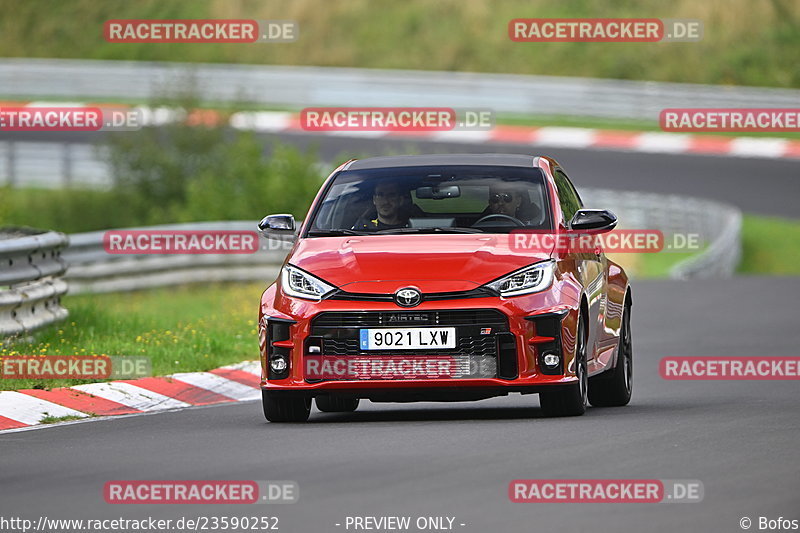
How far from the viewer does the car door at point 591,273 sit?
38.2 ft

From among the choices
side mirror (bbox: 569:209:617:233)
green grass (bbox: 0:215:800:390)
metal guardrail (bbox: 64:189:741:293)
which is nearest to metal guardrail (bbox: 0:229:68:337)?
green grass (bbox: 0:215:800:390)

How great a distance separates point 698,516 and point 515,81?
37082mm

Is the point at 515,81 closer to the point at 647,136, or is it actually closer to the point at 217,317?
the point at 647,136

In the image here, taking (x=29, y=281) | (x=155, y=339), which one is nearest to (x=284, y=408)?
(x=29, y=281)

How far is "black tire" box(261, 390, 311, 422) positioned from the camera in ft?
36.8

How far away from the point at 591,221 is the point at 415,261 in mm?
1342

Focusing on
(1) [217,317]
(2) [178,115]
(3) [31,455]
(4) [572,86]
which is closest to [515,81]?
(4) [572,86]

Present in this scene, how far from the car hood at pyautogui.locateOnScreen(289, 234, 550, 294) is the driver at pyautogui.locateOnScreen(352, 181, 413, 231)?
0.31 metres

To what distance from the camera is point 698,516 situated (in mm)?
7402

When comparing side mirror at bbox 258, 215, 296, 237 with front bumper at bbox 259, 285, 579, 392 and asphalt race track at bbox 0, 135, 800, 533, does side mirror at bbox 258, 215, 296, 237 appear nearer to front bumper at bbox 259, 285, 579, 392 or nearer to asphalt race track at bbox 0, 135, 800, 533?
front bumper at bbox 259, 285, 579, 392

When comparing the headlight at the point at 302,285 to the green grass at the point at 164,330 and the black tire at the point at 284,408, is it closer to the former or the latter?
the black tire at the point at 284,408

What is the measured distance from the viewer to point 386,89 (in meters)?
43.2

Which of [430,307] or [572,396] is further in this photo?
[572,396]

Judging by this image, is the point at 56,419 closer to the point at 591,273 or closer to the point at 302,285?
the point at 302,285
